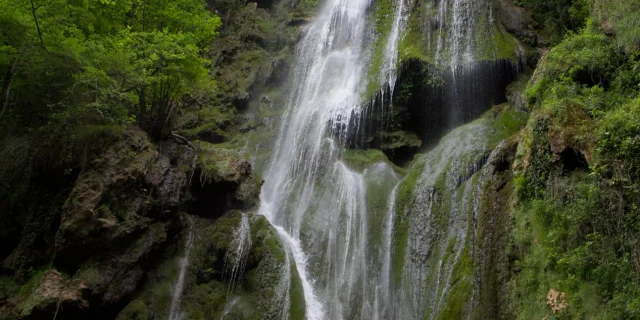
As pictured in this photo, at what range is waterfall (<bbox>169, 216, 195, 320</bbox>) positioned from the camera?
1155cm

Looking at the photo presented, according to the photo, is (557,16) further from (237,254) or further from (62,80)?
(62,80)

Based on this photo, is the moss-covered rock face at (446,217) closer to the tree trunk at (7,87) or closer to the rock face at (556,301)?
the rock face at (556,301)

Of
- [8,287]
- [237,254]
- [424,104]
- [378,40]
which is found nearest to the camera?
[8,287]

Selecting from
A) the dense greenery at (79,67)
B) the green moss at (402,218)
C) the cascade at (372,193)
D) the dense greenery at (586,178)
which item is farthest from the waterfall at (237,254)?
the dense greenery at (586,178)

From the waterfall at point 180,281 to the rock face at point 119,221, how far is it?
0.40 meters

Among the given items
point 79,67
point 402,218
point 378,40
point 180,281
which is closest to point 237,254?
point 180,281

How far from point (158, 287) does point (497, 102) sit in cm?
1308

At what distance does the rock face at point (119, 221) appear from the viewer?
10078mm

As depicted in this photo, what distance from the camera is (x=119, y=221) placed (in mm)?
11406

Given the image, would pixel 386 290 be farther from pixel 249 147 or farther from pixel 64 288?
pixel 249 147

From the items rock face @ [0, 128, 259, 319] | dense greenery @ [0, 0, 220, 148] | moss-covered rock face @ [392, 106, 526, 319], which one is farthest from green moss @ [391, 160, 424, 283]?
dense greenery @ [0, 0, 220, 148]

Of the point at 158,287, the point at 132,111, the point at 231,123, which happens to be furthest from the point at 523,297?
the point at 231,123

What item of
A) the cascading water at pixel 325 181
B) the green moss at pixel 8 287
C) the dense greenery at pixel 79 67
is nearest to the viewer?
the green moss at pixel 8 287

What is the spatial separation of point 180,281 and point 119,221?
2389 mm
